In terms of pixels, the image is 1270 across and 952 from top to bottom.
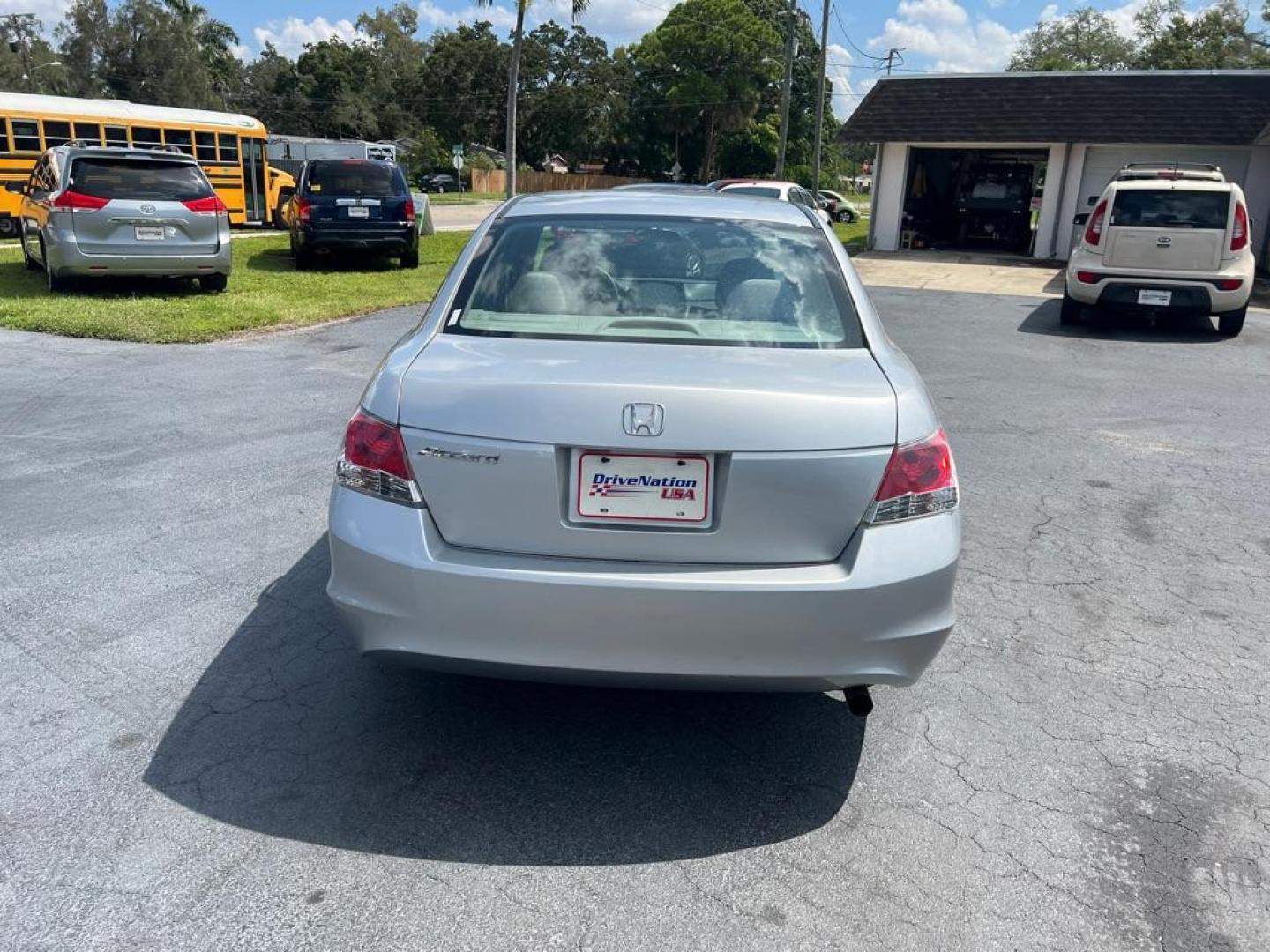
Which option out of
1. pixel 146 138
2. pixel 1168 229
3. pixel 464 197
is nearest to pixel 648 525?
pixel 1168 229

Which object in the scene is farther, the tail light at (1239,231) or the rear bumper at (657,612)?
the tail light at (1239,231)

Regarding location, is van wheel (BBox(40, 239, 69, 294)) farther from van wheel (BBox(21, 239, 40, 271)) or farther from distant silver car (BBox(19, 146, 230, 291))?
van wheel (BBox(21, 239, 40, 271))

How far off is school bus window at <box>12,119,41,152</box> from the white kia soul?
19791mm

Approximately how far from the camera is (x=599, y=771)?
310cm

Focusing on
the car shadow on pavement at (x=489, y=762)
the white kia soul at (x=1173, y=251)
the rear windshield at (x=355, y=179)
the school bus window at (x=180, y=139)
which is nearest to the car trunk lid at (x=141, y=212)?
the rear windshield at (x=355, y=179)

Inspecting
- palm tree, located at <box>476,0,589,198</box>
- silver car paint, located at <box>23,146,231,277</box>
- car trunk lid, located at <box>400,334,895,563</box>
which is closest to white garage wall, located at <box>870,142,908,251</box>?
palm tree, located at <box>476,0,589,198</box>

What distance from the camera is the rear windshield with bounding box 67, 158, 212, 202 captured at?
38.5ft

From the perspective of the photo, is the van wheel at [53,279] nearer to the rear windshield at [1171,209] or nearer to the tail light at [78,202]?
the tail light at [78,202]

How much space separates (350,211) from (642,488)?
14.8 m

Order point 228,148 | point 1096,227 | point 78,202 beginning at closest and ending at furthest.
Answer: point 78,202, point 1096,227, point 228,148

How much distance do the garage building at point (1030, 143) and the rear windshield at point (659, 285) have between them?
851 inches

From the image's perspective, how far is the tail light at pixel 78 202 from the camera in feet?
37.8

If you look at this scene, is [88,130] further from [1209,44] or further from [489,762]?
[1209,44]

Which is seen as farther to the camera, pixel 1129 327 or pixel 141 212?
pixel 1129 327
